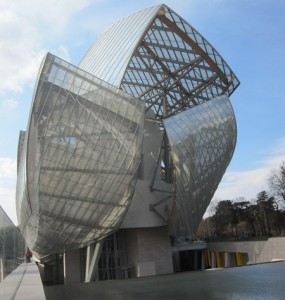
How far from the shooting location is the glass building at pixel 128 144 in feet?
74.1

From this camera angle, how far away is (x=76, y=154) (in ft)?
75.6

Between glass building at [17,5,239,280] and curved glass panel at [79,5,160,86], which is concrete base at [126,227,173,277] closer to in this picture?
glass building at [17,5,239,280]

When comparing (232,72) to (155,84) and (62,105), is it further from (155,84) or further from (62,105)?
(62,105)

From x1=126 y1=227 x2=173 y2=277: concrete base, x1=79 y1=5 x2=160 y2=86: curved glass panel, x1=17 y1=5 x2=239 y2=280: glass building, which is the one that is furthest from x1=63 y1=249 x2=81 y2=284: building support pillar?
x1=79 y1=5 x2=160 y2=86: curved glass panel

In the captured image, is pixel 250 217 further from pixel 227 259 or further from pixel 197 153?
pixel 197 153

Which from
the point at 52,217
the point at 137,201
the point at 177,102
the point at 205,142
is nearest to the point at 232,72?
the point at 177,102

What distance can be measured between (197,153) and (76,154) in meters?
14.1

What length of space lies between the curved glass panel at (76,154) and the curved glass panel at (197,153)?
746cm

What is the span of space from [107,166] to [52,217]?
15.1 feet

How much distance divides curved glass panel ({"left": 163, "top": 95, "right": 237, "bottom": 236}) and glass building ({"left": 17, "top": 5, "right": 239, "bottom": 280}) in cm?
10

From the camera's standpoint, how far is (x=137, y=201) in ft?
118

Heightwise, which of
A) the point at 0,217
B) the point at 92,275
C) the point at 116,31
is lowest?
the point at 92,275

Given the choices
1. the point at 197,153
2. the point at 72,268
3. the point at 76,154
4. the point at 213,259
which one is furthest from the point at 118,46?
the point at 213,259

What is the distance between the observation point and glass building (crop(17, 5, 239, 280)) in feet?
74.1
